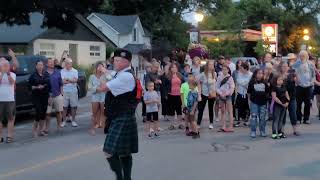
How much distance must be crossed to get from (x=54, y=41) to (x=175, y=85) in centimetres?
2819

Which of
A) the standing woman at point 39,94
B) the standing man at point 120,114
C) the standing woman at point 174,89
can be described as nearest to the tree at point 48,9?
the standing woman at point 174,89

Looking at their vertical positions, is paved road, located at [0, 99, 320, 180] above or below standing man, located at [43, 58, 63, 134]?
below

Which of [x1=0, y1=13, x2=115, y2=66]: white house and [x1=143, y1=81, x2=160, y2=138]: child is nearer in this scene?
[x1=143, y1=81, x2=160, y2=138]: child

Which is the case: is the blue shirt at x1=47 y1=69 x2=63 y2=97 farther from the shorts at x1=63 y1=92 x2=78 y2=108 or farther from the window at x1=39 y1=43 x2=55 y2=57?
the window at x1=39 y1=43 x2=55 y2=57

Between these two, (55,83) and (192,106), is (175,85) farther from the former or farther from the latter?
(55,83)

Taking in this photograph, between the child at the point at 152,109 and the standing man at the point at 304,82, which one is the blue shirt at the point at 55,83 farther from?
the standing man at the point at 304,82

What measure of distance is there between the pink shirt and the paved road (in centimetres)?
133

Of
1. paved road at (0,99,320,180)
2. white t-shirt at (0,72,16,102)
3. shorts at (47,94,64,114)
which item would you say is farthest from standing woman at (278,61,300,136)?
white t-shirt at (0,72,16,102)

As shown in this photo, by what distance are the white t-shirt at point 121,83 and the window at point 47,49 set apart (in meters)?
34.0

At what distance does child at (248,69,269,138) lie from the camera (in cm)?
1326

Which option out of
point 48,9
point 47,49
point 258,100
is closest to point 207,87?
point 258,100

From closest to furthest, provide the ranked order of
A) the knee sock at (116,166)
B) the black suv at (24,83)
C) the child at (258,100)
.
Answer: the knee sock at (116,166), the child at (258,100), the black suv at (24,83)

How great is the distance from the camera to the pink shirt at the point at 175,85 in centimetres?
1532

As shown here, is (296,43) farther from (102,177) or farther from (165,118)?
(102,177)
